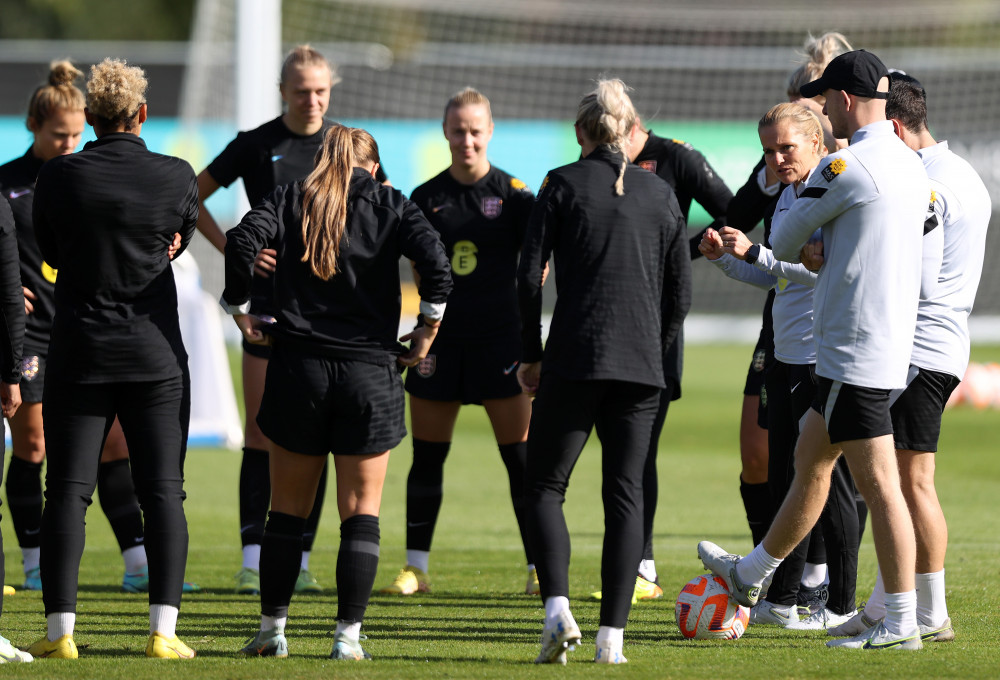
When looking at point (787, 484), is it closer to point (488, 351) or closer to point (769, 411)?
point (769, 411)

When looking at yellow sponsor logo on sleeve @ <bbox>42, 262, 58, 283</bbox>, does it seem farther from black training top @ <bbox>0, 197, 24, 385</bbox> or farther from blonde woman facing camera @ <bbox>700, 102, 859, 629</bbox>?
blonde woman facing camera @ <bbox>700, 102, 859, 629</bbox>

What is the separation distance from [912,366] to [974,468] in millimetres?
7731

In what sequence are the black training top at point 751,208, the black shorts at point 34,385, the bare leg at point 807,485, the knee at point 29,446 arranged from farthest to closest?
the knee at point 29,446 → the black shorts at point 34,385 → the black training top at point 751,208 → the bare leg at point 807,485

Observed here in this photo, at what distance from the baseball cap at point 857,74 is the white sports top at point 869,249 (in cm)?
17

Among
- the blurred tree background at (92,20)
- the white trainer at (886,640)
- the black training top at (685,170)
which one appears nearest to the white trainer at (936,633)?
the white trainer at (886,640)

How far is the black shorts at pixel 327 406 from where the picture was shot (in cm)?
464

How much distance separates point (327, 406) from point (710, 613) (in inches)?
67.5

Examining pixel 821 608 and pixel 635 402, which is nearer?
pixel 635 402

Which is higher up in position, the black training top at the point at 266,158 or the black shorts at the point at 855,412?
the black training top at the point at 266,158

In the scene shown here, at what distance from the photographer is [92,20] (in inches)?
1650

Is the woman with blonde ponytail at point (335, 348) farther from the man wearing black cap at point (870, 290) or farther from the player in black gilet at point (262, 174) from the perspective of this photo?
the player in black gilet at point (262, 174)

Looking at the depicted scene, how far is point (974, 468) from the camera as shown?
1219 centimetres

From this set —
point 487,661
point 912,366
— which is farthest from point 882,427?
point 487,661

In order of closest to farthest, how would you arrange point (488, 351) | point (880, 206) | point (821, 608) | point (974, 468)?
point (880, 206), point (821, 608), point (488, 351), point (974, 468)
